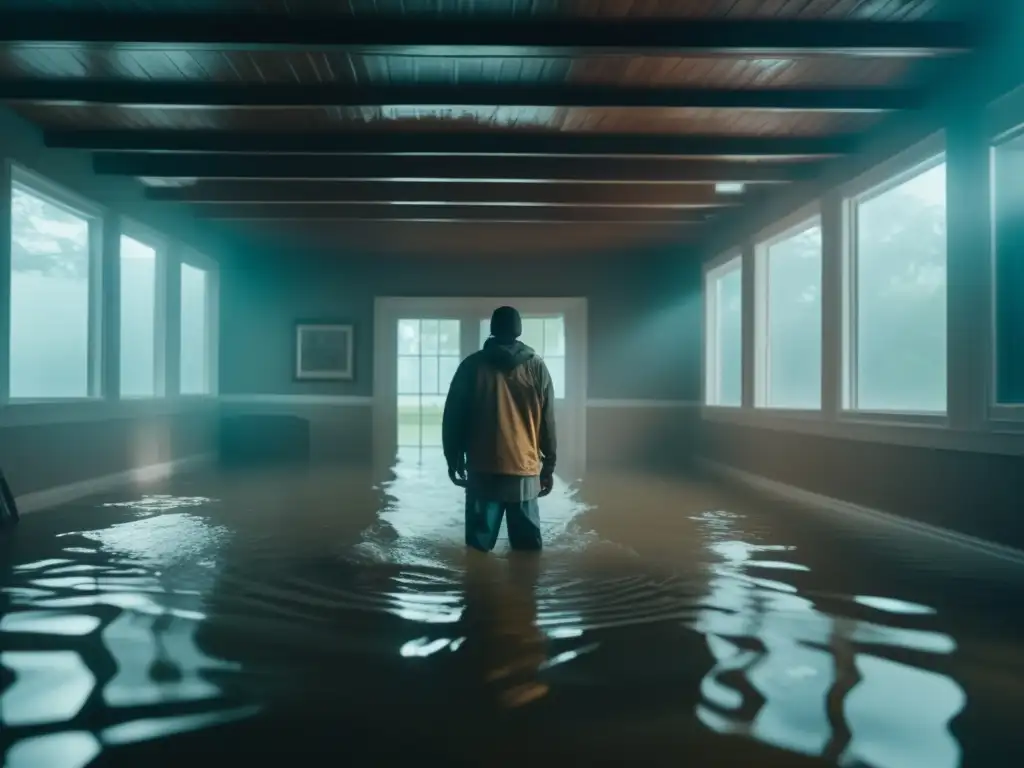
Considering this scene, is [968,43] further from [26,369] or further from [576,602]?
[26,369]

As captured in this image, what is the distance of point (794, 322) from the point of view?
21.6 feet

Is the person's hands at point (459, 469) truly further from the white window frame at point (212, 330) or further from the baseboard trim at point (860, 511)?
the white window frame at point (212, 330)

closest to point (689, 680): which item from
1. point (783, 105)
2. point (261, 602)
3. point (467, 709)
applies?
point (467, 709)

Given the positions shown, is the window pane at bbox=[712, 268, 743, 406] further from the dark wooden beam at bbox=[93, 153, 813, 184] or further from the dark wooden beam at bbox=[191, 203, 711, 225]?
the dark wooden beam at bbox=[93, 153, 813, 184]

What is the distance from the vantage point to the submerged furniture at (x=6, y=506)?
4.71m

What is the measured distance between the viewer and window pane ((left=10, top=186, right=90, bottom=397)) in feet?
17.2

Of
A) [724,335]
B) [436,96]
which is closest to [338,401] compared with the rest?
[724,335]

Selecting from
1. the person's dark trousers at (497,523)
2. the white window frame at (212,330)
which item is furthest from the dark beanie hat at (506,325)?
the white window frame at (212,330)

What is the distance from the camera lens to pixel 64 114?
5.04 meters

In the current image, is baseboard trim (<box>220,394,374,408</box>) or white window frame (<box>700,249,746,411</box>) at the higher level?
white window frame (<box>700,249,746,411</box>)

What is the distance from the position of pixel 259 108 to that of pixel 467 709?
3.96 m

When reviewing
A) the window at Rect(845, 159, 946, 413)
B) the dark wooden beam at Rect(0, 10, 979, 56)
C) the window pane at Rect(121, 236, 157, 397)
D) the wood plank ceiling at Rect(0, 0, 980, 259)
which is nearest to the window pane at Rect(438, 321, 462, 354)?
the wood plank ceiling at Rect(0, 0, 980, 259)

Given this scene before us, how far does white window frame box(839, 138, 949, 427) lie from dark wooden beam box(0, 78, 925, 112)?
340 millimetres

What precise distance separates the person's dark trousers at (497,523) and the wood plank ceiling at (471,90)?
2360mm
